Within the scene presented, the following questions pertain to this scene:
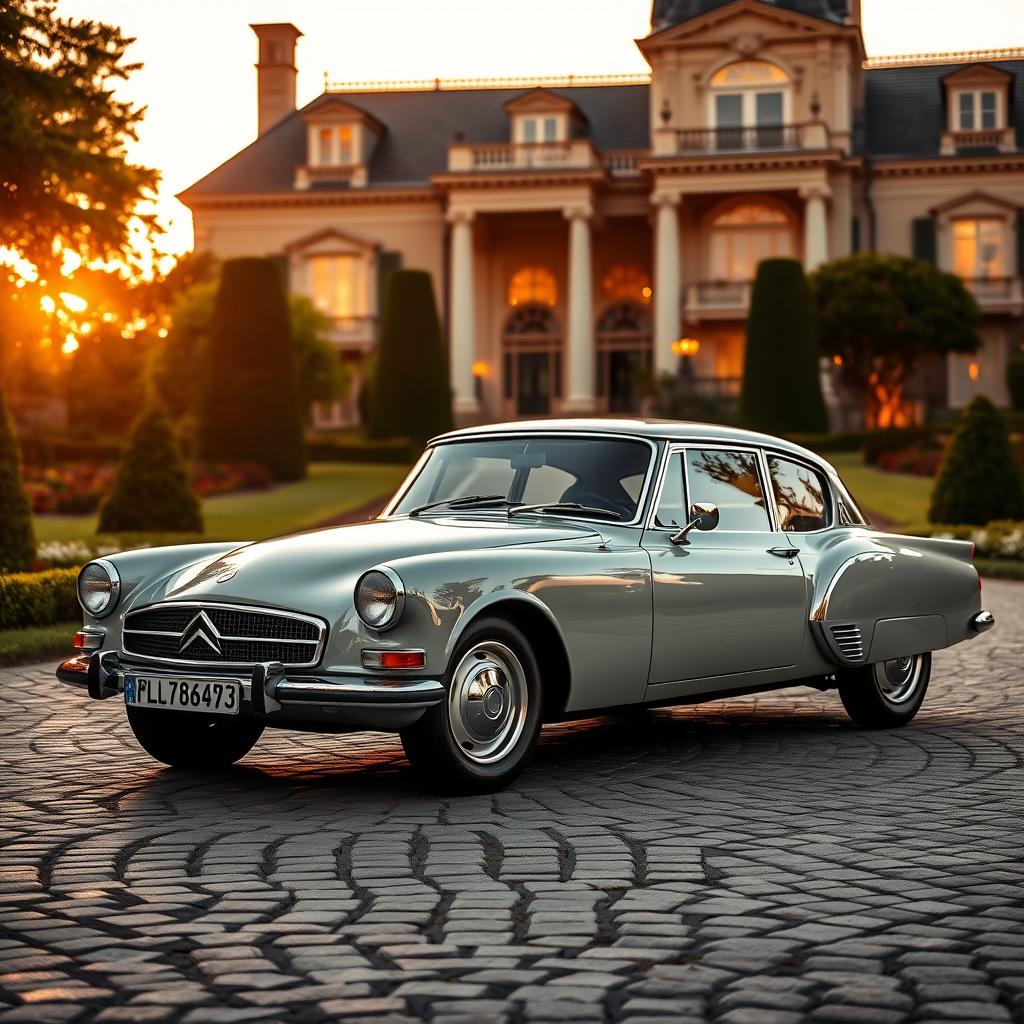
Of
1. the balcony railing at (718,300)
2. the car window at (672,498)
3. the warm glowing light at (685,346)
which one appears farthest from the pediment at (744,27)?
the car window at (672,498)

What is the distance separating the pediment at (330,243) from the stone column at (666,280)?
34.8ft

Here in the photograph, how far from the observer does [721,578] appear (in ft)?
24.9

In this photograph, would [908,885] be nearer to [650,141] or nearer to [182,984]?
[182,984]

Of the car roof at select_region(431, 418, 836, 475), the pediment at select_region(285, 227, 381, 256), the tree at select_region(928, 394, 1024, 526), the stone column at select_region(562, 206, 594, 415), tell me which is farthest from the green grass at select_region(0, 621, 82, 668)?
the pediment at select_region(285, 227, 381, 256)

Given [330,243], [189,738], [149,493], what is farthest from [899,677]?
[330,243]

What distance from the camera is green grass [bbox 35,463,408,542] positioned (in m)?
24.0

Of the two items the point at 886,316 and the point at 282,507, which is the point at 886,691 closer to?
the point at 282,507

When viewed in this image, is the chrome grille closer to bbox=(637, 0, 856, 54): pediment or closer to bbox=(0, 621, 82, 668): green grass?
bbox=(0, 621, 82, 668): green grass

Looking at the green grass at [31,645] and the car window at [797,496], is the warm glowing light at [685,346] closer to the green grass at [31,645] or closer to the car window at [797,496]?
the green grass at [31,645]

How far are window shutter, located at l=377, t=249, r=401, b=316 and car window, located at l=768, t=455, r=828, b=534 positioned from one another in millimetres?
50190

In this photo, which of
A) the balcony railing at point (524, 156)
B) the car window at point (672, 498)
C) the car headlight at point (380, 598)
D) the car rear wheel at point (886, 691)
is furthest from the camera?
the balcony railing at point (524, 156)

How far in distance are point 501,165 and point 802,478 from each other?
1907 inches

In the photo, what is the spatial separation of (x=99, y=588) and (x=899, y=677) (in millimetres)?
4300

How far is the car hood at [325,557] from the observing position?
6.41 m
